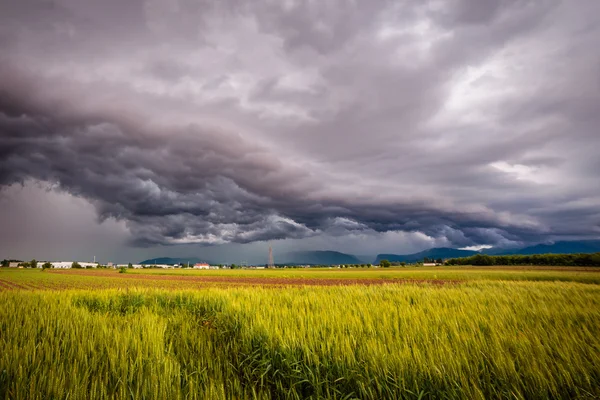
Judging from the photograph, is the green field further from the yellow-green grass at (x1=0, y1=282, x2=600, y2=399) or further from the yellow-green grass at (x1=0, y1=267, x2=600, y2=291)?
the yellow-green grass at (x1=0, y1=267, x2=600, y2=291)

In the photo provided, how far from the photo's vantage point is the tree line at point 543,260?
99062mm

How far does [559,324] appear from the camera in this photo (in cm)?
583

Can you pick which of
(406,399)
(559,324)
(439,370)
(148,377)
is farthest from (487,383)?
(148,377)

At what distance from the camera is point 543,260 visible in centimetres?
12238

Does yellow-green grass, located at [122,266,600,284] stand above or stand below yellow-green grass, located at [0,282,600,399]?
below

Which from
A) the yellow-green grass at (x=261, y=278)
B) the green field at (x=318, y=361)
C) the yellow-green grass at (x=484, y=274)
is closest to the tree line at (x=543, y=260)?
the yellow-green grass at (x=484, y=274)

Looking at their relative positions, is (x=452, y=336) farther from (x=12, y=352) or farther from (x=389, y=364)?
(x=12, y=352)

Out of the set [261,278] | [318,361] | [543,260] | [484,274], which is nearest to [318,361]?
[318,361]

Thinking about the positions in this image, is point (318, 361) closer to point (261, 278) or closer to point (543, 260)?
point (261, 278)

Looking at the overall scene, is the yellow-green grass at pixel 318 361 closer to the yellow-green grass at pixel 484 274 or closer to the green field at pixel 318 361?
the green field at pixel 318 361

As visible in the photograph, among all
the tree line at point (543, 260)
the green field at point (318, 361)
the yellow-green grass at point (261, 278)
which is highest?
the green field at point (318, 361)

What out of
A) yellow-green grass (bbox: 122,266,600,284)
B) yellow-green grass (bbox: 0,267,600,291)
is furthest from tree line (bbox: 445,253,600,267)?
yellow-green grass (bbox: 0,267,600,291)

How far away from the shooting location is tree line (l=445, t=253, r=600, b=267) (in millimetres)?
99062

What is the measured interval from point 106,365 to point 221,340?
10.3ft
